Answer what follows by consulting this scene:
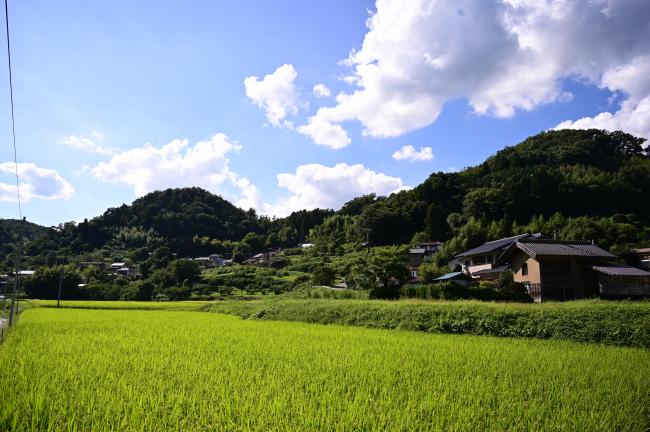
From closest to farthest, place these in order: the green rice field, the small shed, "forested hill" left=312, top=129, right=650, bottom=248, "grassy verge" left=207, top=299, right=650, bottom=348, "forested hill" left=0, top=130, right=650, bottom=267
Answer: the green rice field
"grassy verge" left=207, top=299, right=650, bottom=348
the small shed
"forested hill" left=0, top=130, right=650, bottom=267
"forested hill" left=312, top=129, right=650, bottom=248

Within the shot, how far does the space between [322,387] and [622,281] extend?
78.3 ft

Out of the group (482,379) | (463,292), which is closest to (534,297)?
(463,292)

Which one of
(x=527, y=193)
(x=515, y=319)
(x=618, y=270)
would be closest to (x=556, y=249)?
(x=618, y=270)

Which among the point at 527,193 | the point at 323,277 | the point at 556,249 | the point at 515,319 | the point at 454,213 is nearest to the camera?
the point at 515,319

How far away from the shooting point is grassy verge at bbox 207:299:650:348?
1166 centimetres

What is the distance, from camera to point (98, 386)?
20.3 feet

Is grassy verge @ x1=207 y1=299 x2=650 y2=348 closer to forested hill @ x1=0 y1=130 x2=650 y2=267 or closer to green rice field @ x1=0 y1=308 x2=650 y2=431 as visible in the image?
green rice field @ x1=0 y1=308 x2=650 y2=431

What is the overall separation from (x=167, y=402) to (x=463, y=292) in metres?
17.8

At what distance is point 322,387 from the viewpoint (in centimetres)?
642

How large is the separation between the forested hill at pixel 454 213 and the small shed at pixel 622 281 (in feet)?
46.2

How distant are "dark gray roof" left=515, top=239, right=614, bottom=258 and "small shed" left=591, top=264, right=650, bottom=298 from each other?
926 millimetres

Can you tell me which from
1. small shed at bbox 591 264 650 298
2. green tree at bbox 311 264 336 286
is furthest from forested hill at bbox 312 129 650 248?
green tree at bbox 311 264 336 286

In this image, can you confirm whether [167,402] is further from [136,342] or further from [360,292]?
[360,292]

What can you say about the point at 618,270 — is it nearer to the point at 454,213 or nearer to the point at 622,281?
the point at 622,281
